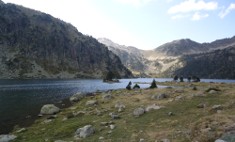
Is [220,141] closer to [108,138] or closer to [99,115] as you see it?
[108,138]

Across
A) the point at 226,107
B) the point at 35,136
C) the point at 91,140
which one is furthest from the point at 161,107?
the point at 35,136

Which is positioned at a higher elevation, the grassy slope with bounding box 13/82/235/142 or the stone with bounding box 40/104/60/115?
the grassy slope with bounding box 13/82/235/142

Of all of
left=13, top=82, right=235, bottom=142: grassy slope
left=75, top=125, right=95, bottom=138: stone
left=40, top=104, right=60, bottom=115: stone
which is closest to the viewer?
left=13, top=82, right=235, bottom=142: grassy slope

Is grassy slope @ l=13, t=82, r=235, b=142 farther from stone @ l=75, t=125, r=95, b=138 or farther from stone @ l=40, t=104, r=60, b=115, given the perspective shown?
stone @ l=40, t=104, r=60, b=115

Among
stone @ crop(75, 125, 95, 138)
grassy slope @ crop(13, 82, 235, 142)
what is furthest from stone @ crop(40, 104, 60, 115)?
stone @ crop(75, 125, 95, 138)

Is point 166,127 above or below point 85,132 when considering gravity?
above

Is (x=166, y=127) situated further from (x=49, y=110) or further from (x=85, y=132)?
(x=49, y=110)

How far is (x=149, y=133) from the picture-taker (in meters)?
23.6

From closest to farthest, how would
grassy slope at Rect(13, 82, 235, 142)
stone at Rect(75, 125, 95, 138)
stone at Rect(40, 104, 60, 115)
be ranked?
1. grassy slope at Rect(13, 82, 235, 142)
2. stone at Rect(75, 125, 95, 138)
3. stone at Rect(40, 104, 60, 115)

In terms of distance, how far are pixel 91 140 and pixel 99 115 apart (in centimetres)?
1299

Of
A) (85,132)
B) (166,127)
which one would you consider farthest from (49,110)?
(166,127)

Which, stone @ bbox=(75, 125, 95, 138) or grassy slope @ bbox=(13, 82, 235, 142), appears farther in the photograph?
stone @ bbox=(75, 125, 95, 138)

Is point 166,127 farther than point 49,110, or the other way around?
point 49,110

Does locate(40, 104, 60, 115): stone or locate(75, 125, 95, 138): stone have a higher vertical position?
locate(75, 125, 95, 138): stone
